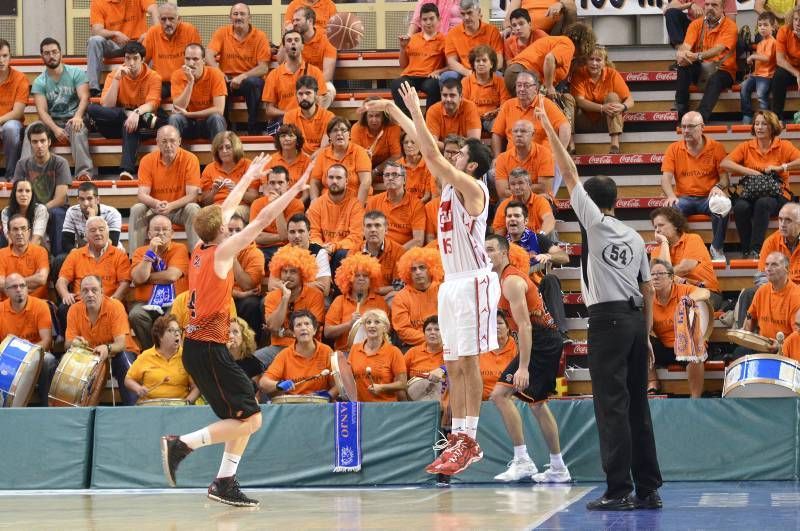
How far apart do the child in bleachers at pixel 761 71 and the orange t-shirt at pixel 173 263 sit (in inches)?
305

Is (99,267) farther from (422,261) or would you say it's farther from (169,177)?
(422,261)

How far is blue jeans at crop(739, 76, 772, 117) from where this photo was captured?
17266 mm

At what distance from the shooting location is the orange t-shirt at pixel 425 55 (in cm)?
1809

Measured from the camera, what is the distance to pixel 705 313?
44.7ft

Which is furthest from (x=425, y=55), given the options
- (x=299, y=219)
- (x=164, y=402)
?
(x=164, y=402)

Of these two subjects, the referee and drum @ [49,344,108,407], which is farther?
drum @ [49,344,108,407]

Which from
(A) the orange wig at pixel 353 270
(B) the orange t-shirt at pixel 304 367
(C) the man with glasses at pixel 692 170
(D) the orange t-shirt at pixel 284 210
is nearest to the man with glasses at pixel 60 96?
(D) the orange t-shirt at pixel 284 210

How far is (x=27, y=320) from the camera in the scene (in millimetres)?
15016

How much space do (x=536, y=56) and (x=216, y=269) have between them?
8.17 meters

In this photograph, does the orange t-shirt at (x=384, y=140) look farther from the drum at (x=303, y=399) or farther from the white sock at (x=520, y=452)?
the white sock at (x=520, y=452)

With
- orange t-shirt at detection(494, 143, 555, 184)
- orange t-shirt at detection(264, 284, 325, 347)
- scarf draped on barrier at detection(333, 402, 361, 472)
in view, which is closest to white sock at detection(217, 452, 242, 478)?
scarf draped on barrier at detection(333, 402, 361, 472)

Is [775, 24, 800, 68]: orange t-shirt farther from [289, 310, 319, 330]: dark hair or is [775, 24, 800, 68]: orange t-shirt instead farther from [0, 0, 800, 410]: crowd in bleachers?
[289, 310, 319, 330]: dark hair

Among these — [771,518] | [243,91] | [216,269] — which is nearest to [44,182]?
[243,91]

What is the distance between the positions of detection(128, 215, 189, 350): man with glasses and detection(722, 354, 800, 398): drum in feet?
21.6
